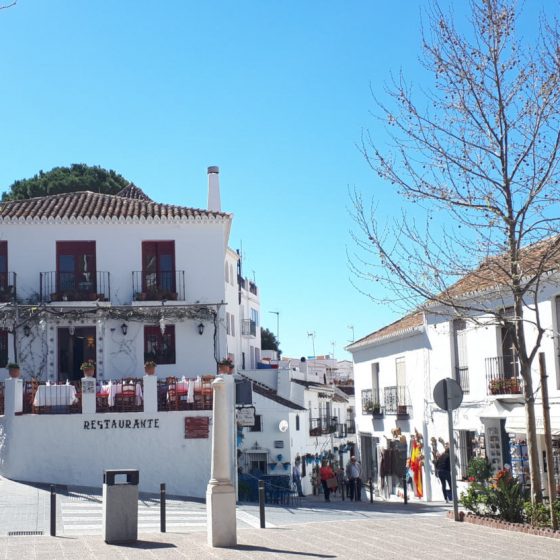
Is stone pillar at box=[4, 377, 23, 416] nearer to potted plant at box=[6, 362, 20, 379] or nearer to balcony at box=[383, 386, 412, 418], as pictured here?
potted plant at box=[6, 362, 20, 379]

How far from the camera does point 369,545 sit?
13039 millimetres

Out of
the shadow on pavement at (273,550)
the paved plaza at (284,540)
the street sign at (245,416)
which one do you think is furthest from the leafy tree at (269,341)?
the shadow on pavement at (273,550)

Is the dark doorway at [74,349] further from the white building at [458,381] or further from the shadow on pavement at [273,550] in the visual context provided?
the shadow on pavement at [273,550]

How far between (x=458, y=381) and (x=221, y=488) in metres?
13.1

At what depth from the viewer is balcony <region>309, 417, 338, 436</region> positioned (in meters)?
39.7

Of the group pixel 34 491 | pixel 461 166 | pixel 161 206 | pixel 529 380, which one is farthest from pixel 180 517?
pixel 161 206

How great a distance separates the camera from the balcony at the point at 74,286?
103ft

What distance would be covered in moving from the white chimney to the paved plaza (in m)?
19.2

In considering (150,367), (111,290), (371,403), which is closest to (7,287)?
(111,290)

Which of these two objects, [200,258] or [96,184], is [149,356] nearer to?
[200,258]

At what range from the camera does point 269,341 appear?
2862 inches

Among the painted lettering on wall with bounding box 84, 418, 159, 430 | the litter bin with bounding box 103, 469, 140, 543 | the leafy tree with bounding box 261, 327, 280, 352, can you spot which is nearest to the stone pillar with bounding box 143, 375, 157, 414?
the painted lettering on wall with bounding box 84, 418, 159, 430

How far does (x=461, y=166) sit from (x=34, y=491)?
1354 cm

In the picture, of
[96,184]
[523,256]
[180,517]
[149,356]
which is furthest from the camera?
[96,184]
